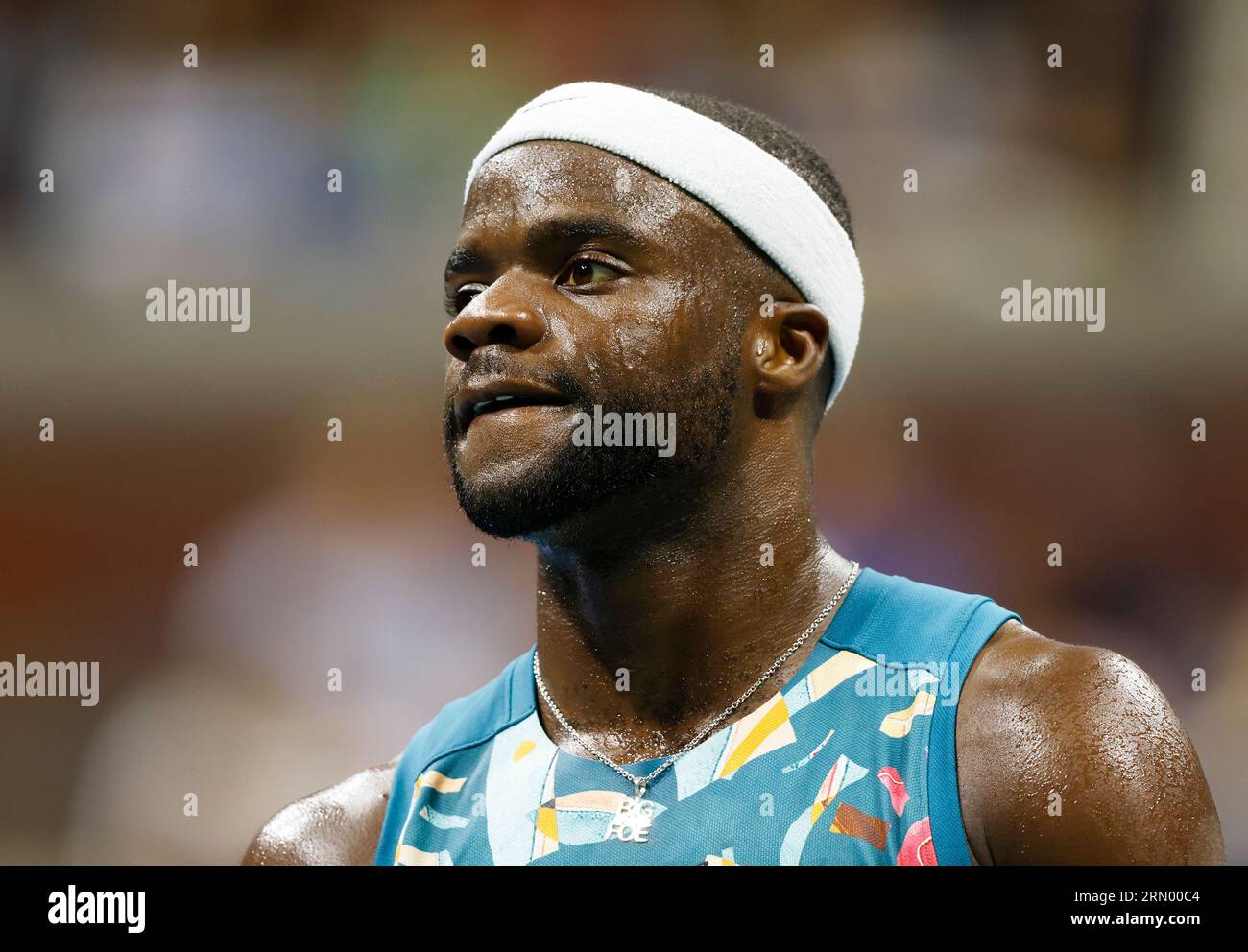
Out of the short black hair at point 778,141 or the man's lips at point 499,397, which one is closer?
the man's lips at point 499,397

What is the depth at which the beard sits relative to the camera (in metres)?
2.48

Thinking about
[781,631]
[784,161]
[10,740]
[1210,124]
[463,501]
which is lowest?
[10,740]

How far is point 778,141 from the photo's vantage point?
288cm

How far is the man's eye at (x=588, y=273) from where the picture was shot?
259 cm

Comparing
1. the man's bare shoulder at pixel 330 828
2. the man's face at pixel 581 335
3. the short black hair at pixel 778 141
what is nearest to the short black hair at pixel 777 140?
the short black hair at pixel 778 141

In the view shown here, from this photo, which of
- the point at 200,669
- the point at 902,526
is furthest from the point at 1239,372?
the point at 200,669

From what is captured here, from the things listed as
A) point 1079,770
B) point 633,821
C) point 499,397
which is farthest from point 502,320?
point 1079,770

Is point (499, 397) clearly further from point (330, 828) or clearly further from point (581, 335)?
point (330, 828)

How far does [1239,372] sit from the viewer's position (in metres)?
4.63

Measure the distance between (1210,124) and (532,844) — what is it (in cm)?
364

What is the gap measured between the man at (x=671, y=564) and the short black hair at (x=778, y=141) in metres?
0.01

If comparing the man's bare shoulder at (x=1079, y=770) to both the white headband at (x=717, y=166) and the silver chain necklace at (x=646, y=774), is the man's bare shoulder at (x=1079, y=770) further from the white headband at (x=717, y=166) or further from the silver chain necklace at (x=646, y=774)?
the white headband at (x=717, y=166)
